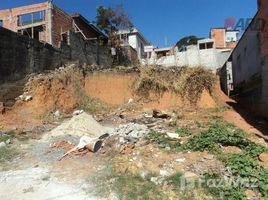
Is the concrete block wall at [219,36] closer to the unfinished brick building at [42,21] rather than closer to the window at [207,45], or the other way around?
the window at [207,45]

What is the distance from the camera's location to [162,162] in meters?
7.66

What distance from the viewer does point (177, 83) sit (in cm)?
1645

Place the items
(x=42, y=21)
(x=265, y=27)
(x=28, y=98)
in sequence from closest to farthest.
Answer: (x=265, y=27) < (x=28, y=98) < (x=42, y=21)

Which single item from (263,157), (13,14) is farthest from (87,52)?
(263,157)

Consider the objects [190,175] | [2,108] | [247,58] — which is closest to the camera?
[190,175]

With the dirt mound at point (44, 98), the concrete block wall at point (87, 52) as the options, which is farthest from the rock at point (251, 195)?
the concrete block wall at point (87, 52)

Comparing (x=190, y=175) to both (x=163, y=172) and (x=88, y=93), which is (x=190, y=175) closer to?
(x=163, y=172)

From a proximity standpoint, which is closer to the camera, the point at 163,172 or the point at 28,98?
the point at 163,172

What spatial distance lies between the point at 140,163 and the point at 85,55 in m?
15.5

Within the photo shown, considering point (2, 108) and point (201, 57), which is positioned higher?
point (201, 57)

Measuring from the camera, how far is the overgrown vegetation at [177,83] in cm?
1631

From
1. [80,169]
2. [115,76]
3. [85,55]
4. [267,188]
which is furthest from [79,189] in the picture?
[85,55]

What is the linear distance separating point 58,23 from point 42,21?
103cm

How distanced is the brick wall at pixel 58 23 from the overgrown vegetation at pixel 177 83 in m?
6.84
